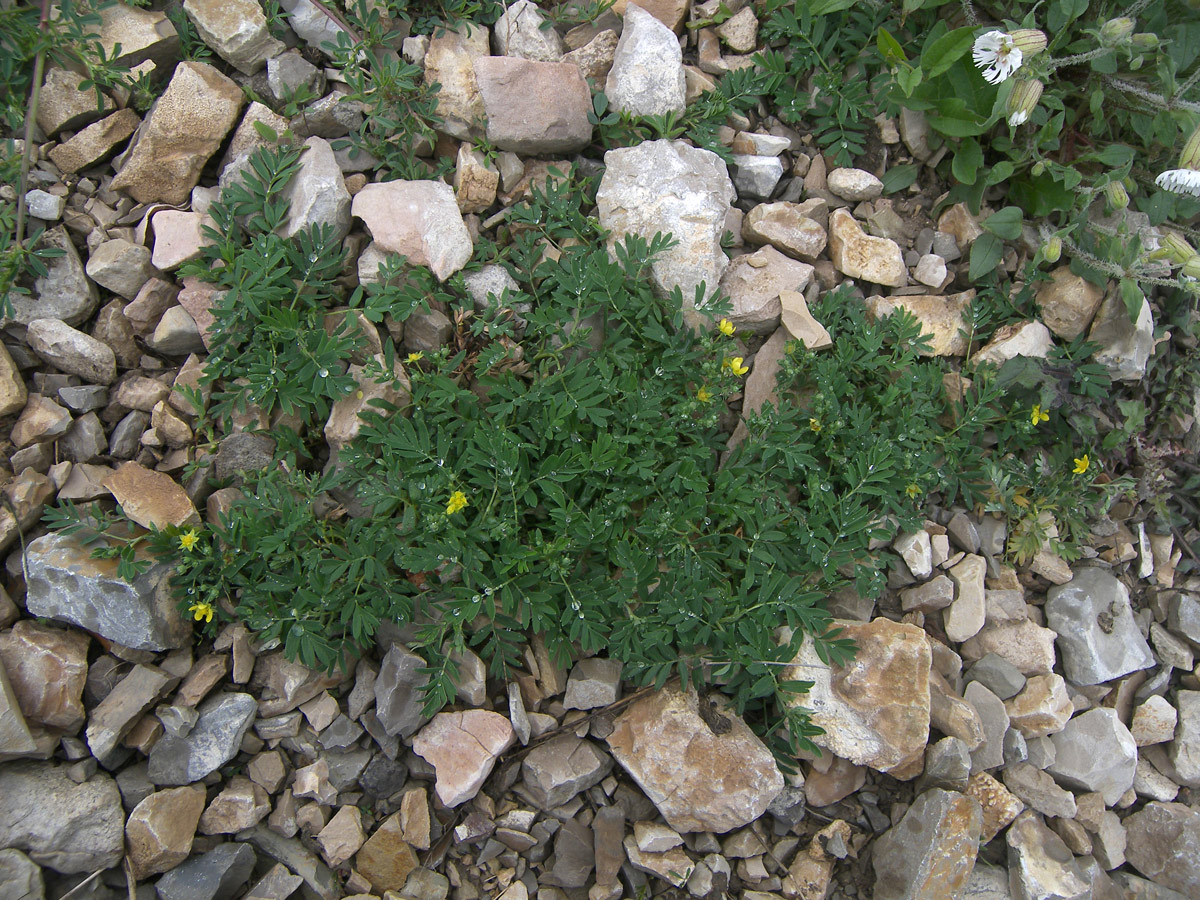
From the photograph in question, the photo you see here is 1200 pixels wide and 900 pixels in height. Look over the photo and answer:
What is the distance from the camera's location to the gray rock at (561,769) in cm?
319

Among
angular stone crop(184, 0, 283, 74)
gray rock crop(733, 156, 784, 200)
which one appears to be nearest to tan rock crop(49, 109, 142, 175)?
angular stone crop(184, 0, 283, 74)

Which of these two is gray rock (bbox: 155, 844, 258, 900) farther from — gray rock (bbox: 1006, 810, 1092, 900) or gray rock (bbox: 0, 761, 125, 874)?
gray rock (bbox: 1006, 810, 1092, 900)

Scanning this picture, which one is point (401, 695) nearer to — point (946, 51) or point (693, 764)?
point (693, 764)

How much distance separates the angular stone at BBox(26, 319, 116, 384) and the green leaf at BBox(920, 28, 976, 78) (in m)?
4.07

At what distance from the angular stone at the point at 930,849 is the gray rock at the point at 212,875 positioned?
8.45 feet

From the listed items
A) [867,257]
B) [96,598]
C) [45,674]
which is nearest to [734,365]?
[867,257]

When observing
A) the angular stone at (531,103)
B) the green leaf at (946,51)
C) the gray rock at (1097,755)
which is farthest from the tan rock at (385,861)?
the green leaf at (946,51)

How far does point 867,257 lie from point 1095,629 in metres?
2.12

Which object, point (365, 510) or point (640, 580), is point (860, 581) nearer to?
point (640, 580)

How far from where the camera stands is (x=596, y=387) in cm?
333

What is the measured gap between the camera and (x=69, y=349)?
3.40m

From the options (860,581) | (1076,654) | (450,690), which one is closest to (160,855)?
(450,690)

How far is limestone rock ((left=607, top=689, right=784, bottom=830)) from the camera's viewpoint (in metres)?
3.13

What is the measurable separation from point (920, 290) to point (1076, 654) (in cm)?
193
